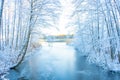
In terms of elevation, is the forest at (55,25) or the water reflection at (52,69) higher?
the forest at (55,25)

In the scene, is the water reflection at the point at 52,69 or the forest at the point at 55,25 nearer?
the water reflection at the point at 52,69

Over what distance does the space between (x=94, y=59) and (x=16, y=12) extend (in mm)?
8939

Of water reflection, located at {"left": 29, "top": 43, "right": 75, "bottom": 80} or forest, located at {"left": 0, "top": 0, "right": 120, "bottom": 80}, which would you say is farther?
forest, located at {"left": 0, "top": 0, "right": 120, "bottom": 80}

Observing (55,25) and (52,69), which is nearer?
(52,69)

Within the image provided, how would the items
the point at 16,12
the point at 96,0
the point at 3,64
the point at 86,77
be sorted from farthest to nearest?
the point at 16,12
the point at 96,0
the point at 3,64
the point at 86,77

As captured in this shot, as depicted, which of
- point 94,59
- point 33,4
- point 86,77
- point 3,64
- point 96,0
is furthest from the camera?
point 94,59

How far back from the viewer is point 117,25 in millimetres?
15164

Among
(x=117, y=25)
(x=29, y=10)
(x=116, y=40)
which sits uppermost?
(x=29, y=10)

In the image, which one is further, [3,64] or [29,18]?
[29,18]

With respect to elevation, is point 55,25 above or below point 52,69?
above

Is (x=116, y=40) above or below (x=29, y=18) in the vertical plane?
below

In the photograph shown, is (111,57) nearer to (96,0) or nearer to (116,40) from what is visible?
(116,40)

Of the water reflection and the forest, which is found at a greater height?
the forest

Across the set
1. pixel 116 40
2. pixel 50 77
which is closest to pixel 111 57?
pixel 116 40
